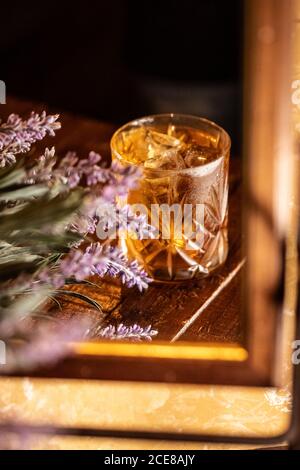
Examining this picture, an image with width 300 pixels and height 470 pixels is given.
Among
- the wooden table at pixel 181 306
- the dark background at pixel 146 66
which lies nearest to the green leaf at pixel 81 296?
the wooden table at pixel 181 306

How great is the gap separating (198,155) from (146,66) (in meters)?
1.16

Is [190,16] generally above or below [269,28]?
below

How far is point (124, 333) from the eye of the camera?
0.67 meters

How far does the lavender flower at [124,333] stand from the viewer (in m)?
0.65

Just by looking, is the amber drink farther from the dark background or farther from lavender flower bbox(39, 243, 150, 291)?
the dark background

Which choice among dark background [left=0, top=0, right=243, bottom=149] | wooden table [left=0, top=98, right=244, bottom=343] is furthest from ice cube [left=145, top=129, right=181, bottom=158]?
dark background [left=0, top=0, right=243, bottom=149]

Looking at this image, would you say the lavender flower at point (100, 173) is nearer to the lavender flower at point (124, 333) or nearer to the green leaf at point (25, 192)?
the green leaf at point (25, 192)

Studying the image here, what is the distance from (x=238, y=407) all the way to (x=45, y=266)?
0.57ft

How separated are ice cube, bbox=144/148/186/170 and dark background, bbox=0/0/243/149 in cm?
91

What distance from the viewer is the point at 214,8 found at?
1.85 m

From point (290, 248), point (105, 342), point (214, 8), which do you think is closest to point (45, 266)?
point (105, 342)

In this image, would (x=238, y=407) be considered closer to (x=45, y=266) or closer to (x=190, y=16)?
(x=45, y=266)

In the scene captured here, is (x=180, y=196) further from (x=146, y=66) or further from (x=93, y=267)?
(x=146, y=66)
